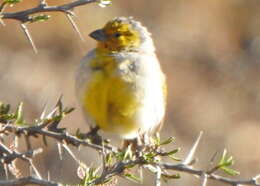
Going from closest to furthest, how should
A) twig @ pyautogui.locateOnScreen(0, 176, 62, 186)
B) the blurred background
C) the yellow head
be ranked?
twig @ pyautogui.locateOnScreen(0, 176, 62, 186) → the yellow head → the blurred background

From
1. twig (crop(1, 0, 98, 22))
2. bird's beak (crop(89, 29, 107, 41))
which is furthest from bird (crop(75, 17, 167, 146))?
twig (crop(1, 0, 98, 22))

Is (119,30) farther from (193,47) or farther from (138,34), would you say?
(193,47)

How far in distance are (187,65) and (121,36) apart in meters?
6.33

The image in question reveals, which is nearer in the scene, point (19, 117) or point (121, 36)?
point (19, 117)

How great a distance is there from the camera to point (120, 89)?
481cm

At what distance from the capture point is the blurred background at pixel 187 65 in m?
10.1

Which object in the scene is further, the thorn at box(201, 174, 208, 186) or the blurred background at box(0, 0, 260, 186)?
the blurred background at box(0, 0, 260, 186)

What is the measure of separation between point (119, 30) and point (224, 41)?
22.5 ft

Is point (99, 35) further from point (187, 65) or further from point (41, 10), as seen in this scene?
point (187, 65)

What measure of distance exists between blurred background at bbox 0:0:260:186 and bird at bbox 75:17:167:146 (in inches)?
170

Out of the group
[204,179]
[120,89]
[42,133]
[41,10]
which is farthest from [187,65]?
[204,179]

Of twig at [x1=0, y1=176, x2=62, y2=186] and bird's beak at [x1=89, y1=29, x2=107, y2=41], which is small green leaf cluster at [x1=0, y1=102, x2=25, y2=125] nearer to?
twig at [x1=0, y1=176, x2=62, y2=186]

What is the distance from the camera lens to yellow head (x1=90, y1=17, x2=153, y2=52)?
5.27 metres

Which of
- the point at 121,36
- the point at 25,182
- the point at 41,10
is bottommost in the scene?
the point at 121,36
